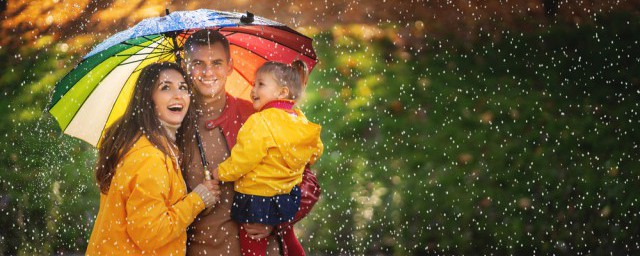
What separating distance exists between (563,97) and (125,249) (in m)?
4.55

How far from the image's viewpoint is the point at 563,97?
7.41m

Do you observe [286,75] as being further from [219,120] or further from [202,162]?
[202,162]

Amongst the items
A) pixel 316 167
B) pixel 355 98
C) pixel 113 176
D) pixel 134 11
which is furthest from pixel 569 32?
pixel 113 176

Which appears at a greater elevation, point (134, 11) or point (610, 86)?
point (134, 11)

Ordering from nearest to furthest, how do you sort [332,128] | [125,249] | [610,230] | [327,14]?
[125,249] < [610,230] < [332,128] < [327,14]

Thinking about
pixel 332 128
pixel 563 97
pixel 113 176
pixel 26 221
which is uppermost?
pixel 563 97

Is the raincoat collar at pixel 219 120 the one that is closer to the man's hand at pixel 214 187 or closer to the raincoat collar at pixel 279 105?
the raincoat collar at pixel 279 105

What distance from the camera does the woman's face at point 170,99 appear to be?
12.8 feet

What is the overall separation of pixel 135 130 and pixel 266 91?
605mm

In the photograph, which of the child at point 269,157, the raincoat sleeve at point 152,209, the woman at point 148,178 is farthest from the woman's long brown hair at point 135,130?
the child at point 269,157

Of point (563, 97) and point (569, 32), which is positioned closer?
point (563, 97)

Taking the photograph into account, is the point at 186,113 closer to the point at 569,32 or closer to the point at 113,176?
the point at 113,176

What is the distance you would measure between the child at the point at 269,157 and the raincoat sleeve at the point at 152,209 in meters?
0.26

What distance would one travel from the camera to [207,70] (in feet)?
13.3
